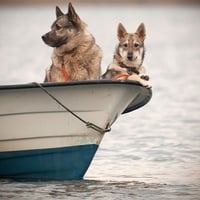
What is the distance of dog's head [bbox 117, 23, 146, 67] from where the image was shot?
438 inches

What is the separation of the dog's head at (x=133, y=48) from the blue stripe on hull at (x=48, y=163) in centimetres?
109

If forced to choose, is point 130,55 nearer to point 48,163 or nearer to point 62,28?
point 62,28

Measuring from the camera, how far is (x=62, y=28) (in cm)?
1100

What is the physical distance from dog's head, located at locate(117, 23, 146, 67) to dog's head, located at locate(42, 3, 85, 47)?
538mm

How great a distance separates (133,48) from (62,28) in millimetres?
857

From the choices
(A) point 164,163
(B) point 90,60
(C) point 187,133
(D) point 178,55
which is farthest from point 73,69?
(D) point 178,55

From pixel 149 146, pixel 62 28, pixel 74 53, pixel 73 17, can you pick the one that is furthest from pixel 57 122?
pixel 149 146

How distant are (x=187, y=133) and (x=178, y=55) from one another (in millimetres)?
26609

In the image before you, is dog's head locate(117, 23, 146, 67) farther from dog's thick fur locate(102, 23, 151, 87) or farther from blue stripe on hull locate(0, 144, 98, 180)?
blue stripe on hull locate(0, 144, 98, 180)

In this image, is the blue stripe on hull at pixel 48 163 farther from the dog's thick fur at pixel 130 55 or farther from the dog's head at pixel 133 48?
the dog's head at pixel 133 48

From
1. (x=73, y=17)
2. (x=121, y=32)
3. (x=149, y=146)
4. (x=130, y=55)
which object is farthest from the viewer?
(x=149, y=146)

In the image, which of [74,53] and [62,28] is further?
[74,53]

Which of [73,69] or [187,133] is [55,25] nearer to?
[73,69]

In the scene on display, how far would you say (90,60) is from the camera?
11.2 meters
